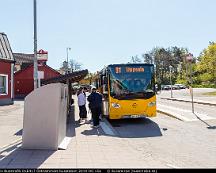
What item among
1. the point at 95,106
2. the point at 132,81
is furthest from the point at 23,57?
the point at 95,106

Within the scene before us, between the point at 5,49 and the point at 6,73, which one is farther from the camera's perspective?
the point at 5,49

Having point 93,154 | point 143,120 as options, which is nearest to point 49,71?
point 143,120

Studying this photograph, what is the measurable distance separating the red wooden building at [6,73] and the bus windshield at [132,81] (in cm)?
1776

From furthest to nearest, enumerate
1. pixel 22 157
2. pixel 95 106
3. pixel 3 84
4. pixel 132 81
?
pixel 3 84 < pixel 132 81 < pixel 95 106 < pixel 22 157

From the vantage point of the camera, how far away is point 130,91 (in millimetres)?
17656

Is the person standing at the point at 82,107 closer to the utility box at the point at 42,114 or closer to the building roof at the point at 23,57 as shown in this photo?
the utility box at the point at 42,114

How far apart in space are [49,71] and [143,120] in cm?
4256

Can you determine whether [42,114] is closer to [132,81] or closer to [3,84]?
Result: [132,81]

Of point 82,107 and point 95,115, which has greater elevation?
point 82,107

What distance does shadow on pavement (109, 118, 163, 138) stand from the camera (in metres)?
14.2

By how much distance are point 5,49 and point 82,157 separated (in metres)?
27.9

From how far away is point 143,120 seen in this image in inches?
764

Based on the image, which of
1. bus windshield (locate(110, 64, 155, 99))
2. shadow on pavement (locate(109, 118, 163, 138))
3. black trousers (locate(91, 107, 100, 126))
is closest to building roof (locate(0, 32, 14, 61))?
shadow on pavement (locate(109, 118, 163, 138))

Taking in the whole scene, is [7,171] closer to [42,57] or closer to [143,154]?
[143,154]
